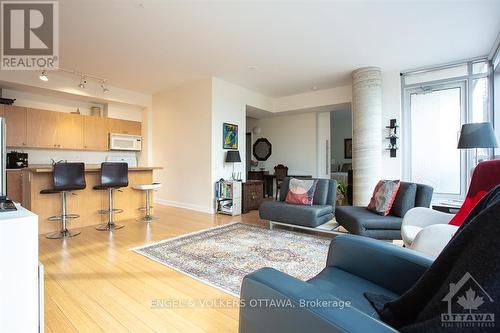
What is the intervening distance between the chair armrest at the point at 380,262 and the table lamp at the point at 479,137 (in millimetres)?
2619

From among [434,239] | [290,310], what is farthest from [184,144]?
[290,310]

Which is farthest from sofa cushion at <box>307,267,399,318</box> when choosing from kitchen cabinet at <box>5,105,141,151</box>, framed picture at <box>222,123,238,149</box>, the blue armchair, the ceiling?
kitchen cabinet at <box>5,105,141,151</box>

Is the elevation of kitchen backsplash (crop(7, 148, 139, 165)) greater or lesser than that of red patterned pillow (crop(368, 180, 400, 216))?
greater

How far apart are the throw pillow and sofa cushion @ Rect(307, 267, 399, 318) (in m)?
2.46

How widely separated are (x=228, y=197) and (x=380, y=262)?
3.99m

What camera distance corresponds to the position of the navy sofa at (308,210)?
3559 mm

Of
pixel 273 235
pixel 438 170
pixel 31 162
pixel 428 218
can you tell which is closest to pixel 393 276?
pixel 428 218

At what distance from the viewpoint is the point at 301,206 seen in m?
3.73

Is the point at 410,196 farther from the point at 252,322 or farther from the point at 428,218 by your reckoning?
the point at 252,322

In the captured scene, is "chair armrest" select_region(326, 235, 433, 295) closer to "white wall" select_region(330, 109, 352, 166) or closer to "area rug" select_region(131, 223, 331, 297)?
"area rug" select_region(131, 223, 331, 297)

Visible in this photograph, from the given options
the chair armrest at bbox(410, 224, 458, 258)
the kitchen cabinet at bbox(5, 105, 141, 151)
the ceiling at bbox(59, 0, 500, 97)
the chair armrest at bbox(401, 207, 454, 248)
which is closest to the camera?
the chair armrest at bbox(410, 224, 458, 258)

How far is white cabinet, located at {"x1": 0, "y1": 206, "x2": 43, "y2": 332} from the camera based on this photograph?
1.14 meters

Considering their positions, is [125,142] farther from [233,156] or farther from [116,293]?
[116,293]

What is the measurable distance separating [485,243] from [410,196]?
9.27ft
